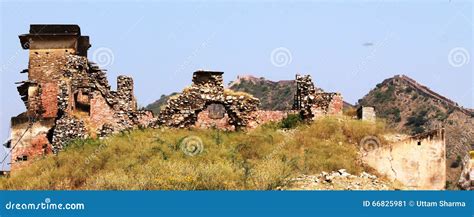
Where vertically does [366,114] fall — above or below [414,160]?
above

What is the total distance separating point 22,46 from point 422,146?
16.8 metres

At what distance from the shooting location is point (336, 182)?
21234 mm

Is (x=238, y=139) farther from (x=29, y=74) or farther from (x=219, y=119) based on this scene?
(x=29, y=74)

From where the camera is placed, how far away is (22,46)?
3459cm

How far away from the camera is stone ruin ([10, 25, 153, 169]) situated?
2775 centimetres

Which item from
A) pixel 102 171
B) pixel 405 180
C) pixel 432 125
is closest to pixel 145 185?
pixel 102 171

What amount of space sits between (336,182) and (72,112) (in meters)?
11.2

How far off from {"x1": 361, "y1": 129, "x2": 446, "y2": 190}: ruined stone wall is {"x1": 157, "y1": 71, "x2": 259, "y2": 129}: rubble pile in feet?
14.7

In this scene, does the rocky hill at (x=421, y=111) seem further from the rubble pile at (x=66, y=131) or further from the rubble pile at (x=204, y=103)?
the rubble pile at (x=66, y=131)

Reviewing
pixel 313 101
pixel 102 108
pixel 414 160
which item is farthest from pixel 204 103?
pixel 414 160

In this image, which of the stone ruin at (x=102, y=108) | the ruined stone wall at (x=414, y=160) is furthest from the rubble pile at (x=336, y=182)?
the stone ruin at (x=102, y=108)

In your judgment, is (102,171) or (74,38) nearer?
(102,171)

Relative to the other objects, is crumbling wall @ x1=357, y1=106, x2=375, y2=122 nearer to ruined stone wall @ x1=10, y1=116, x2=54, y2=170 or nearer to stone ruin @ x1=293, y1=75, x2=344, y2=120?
stone ruin @ x1=293, y1=75, x2=344, y2=120

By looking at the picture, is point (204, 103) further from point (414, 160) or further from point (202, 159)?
point (414, 160)
